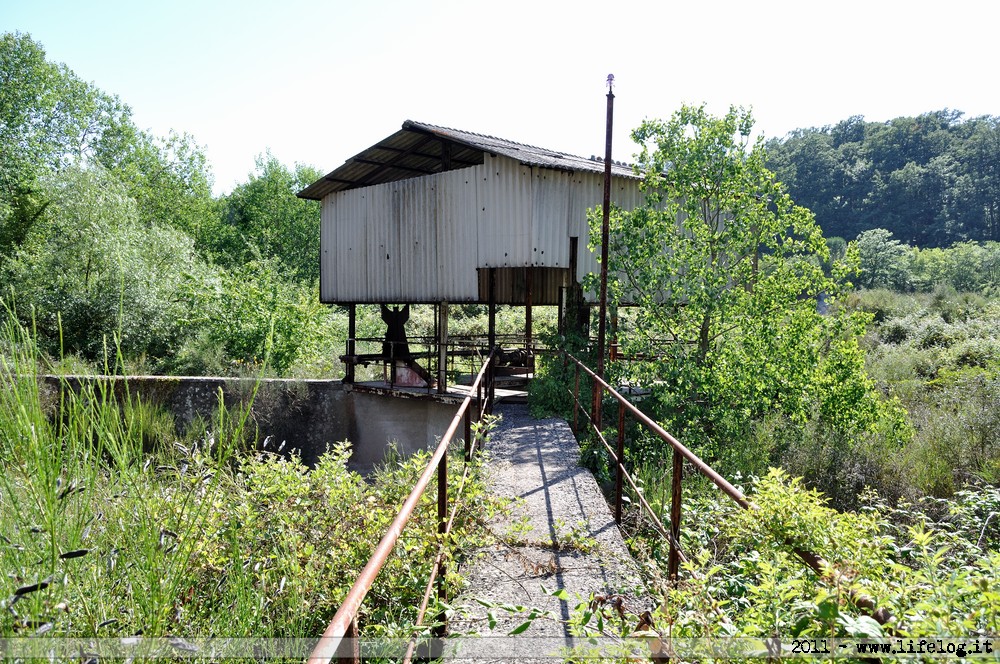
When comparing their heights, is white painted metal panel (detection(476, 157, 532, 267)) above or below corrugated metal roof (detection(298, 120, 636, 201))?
below

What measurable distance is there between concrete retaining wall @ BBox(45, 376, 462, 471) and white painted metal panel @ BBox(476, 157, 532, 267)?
3439mm

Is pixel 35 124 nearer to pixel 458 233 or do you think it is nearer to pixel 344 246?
pixel 344 246

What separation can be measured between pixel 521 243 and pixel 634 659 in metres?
9.24

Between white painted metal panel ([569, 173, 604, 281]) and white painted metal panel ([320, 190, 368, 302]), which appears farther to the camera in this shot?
white painted metal panel ([320, 190, 368, 302])

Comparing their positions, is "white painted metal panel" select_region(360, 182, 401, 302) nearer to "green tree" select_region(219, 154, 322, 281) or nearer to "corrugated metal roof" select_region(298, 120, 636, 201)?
"corrugated metal roof" select_region(298, 120, 636, 201)

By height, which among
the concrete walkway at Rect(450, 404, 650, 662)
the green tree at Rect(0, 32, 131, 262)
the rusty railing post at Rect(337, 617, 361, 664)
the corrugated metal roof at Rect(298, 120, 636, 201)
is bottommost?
the concrete walkway at Rect(450, 404, 650, 662)

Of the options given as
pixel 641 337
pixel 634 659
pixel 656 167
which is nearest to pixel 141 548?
pixel 634 659

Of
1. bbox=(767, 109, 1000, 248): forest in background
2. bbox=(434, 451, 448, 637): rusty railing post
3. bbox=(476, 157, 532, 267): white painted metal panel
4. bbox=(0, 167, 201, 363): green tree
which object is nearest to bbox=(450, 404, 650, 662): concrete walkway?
bbox=(434, 451, 448, 637): rusty railing post

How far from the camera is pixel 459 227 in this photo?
38.5 feet

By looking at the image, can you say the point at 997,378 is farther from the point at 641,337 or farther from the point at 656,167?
the point at 656,167

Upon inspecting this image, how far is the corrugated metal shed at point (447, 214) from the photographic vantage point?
432 inches

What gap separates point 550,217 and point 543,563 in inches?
315

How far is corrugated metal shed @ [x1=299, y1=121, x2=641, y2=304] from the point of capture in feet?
36.0

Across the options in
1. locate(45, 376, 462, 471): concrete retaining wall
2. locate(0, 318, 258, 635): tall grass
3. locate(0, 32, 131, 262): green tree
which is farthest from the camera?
locate(0, 32, 131, 262): green tree
